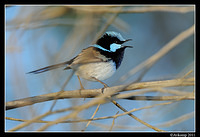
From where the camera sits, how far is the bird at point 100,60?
3363mm

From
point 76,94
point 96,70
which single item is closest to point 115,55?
point 96,70

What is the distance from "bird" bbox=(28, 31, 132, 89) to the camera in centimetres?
336

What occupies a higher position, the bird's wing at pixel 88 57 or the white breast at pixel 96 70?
the bird's wing at pixel 88 57

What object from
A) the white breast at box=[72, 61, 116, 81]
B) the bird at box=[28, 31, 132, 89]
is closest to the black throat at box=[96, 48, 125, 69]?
the bird at box=[28, 31, 132, 89]

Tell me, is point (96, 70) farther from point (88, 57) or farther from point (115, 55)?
point (115, 55)

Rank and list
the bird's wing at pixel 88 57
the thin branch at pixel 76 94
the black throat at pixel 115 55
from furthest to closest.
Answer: the black throat at pixel 115 55
the bird's wing at pixel 88 57
the thin branch at pixel 76 94

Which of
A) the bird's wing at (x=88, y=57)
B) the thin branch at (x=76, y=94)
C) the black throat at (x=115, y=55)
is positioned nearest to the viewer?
the thin branch at (x=76, y=94)

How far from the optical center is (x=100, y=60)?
351 cm

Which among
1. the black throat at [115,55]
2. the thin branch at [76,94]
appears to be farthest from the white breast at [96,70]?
the thin branch at [76,94]

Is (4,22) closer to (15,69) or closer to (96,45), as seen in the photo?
(15,69)

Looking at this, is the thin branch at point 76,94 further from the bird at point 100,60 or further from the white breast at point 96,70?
the white breast at point 96,70

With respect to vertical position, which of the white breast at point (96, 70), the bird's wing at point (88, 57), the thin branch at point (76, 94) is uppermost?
the bird's wing at point (88, 57)

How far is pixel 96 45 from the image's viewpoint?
12.6 ft
